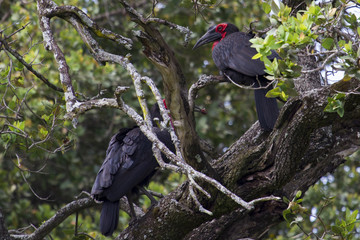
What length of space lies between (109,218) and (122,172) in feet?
1.34

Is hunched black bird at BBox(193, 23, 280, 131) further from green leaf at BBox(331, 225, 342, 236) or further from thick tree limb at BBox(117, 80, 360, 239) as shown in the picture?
green leaf at BBox(331, 225, 342, 236)

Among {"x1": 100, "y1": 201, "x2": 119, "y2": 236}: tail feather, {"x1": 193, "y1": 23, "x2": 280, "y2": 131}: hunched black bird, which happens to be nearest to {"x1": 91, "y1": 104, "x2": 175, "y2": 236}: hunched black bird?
{"x1": 100, "y1": 201, "x2": 119, "y2": 236}: tail feather

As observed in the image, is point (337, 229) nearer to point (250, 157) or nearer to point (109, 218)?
point (250, 157)

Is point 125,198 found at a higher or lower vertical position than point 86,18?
lower

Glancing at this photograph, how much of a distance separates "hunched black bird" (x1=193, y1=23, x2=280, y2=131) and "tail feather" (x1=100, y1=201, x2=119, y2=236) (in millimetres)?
1445

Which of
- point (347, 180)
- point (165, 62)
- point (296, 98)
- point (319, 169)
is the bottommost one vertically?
point (347, 180)

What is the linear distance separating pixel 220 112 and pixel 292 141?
338cm

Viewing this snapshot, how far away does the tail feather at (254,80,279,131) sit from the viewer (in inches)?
153

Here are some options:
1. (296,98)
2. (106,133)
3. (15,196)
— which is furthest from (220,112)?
(296,98)

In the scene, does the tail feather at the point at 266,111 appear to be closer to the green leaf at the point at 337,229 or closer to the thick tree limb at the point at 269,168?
the thick tree limb at the point at 269,168

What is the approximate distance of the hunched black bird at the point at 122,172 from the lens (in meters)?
4.38

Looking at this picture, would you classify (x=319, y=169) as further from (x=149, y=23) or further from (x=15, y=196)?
(x=15, y=196)

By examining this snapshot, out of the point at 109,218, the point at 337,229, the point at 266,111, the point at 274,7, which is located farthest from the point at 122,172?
the point at 274,7

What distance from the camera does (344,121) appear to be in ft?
11.7
